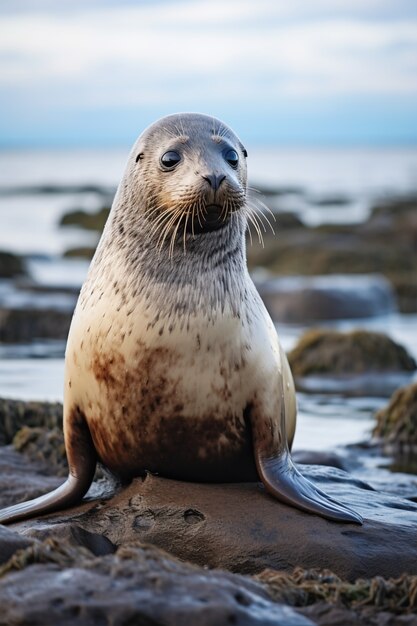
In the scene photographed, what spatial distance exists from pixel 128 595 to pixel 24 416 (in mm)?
5705

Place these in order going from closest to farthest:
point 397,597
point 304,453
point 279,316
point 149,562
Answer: point 149,562 < point 397,597 < point 304,453 < point 279,316

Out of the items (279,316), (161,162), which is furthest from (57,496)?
(279,316)

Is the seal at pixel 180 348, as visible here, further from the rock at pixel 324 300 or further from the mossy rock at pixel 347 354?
the rock at pixel 324 300

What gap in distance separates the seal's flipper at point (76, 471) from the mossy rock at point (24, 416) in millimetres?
2588

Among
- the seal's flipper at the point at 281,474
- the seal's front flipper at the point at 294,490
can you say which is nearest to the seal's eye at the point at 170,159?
the seal's flipper at the point at 281,474

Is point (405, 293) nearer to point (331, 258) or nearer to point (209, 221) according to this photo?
point (331, 258)

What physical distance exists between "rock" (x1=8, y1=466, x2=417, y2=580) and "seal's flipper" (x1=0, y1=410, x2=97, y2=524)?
0.08m

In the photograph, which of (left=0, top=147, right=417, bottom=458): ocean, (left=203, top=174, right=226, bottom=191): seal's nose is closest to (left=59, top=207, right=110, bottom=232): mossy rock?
(left=0, top=147, right=417, bottom=458): ocean

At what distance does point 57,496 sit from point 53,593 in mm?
2685

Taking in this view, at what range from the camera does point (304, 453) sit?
9250 millimetres

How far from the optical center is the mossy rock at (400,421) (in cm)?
1066

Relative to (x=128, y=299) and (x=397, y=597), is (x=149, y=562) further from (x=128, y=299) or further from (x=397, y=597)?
(x=128, y=299)

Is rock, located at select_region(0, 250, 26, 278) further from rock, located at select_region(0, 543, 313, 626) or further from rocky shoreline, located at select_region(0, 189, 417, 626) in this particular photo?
rock, located at select_region(0, 543, 313, 626)

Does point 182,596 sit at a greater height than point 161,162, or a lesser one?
lesser
